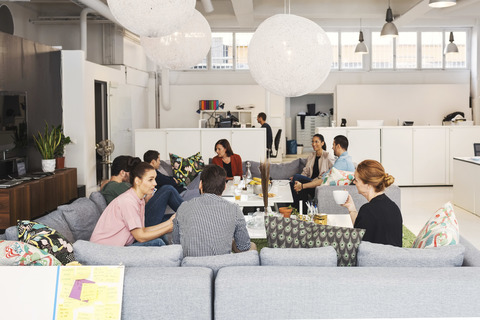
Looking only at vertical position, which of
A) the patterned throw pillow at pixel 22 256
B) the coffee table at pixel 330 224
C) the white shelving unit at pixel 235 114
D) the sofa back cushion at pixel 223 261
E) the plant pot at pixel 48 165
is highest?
the white shelving unit at pixel 235 114

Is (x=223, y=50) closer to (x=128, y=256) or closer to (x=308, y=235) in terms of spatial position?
(x=308, y=235)

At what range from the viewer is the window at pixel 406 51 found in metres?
15.3

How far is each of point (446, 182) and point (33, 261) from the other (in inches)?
378

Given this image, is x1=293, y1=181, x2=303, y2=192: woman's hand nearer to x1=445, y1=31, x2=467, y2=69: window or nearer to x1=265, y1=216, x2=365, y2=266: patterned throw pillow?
x1=265, y1=216, x2=365, y2=266: patterned throw pillow

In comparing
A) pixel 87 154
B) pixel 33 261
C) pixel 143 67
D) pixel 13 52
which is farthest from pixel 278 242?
pixel 143 67

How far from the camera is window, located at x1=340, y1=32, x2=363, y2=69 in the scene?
50.5ft

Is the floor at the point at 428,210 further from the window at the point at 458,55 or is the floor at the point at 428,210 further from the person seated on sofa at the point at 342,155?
the window at the point at 458,55

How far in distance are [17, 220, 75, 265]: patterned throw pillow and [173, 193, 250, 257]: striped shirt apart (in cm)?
64

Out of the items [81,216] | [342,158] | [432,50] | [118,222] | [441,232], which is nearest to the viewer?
[441,232]

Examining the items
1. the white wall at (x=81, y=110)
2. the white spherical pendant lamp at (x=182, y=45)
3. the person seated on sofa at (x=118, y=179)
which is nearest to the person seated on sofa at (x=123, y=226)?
the white spherical pendant lamp at (x=182, y=45)

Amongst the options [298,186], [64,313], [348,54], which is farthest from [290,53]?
[348,54]

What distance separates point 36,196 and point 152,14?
456 centimetres

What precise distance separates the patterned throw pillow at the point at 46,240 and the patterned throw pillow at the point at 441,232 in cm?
213

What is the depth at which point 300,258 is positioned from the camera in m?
2.70
